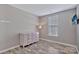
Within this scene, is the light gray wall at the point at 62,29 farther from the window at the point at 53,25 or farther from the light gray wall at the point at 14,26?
the light gray wall at the point at 14,26

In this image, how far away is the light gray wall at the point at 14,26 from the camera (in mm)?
1685

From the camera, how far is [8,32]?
2.03 metres

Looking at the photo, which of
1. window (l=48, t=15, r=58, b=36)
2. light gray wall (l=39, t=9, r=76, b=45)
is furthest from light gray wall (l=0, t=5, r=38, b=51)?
window (l=48, t=15, r=58, b=36)

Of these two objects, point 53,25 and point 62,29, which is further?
point 62,29

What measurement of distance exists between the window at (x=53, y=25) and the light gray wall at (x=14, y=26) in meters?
0.34

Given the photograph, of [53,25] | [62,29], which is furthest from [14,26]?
[62,29]

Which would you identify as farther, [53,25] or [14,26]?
[14,26]

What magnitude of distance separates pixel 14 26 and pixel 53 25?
3.29ft

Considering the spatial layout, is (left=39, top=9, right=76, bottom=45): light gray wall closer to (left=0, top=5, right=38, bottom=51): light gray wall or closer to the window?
the window

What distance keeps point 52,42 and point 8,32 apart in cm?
123

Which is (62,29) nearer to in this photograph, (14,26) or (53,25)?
(53,25)

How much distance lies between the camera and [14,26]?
191 centimetres

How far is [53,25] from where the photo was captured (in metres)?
1.64

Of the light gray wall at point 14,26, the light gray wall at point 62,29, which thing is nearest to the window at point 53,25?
the light gray wall at point 62,29
